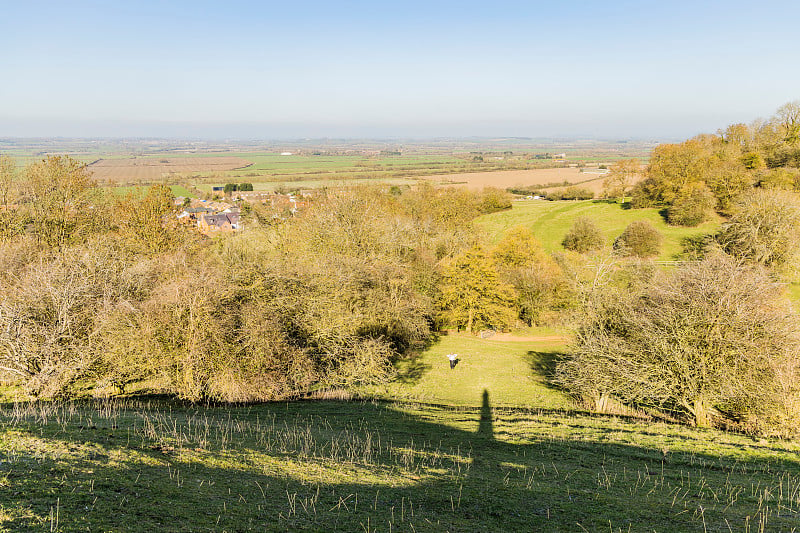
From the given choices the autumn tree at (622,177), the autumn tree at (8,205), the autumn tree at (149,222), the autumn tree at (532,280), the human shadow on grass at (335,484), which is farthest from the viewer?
the autumn tree at (622,177)

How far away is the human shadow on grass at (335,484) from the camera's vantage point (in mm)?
→ 7355

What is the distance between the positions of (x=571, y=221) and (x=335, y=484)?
74434 mm

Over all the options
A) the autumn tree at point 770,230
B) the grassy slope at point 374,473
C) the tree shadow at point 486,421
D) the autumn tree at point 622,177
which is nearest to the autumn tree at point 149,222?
the grassy slope at point 374,473

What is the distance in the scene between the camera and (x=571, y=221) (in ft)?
249

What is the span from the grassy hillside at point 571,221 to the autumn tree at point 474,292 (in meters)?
22.8

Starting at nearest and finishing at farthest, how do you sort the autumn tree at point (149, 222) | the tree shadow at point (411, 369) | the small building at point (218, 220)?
the tree shadow at point (411, 369)
the autumn tree at point (149, 222)
the small building at point (218, 220)

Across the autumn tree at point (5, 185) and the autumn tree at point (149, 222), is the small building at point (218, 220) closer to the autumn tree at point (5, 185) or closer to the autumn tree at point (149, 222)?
the autumn tree at point (5, 185)

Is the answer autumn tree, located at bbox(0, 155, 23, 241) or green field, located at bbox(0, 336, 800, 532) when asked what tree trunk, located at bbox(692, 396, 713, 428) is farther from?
autumn tree, located at bbox(0, 155, 23, 241)

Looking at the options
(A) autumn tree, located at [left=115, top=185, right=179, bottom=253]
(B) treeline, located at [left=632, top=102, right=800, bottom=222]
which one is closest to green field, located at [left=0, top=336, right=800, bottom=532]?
(A) autumn tree, located at [left=115, top=185, right=179, bottom=253]

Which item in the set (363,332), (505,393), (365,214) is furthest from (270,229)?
(505,393)

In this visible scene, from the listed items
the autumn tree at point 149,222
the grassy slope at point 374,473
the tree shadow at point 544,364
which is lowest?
the tree shadow at point 544,364

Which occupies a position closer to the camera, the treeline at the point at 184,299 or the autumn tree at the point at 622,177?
the treeline at the point at 184,299

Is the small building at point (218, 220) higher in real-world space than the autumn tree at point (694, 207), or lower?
lower

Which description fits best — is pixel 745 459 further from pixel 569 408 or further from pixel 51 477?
pixel 51 477
